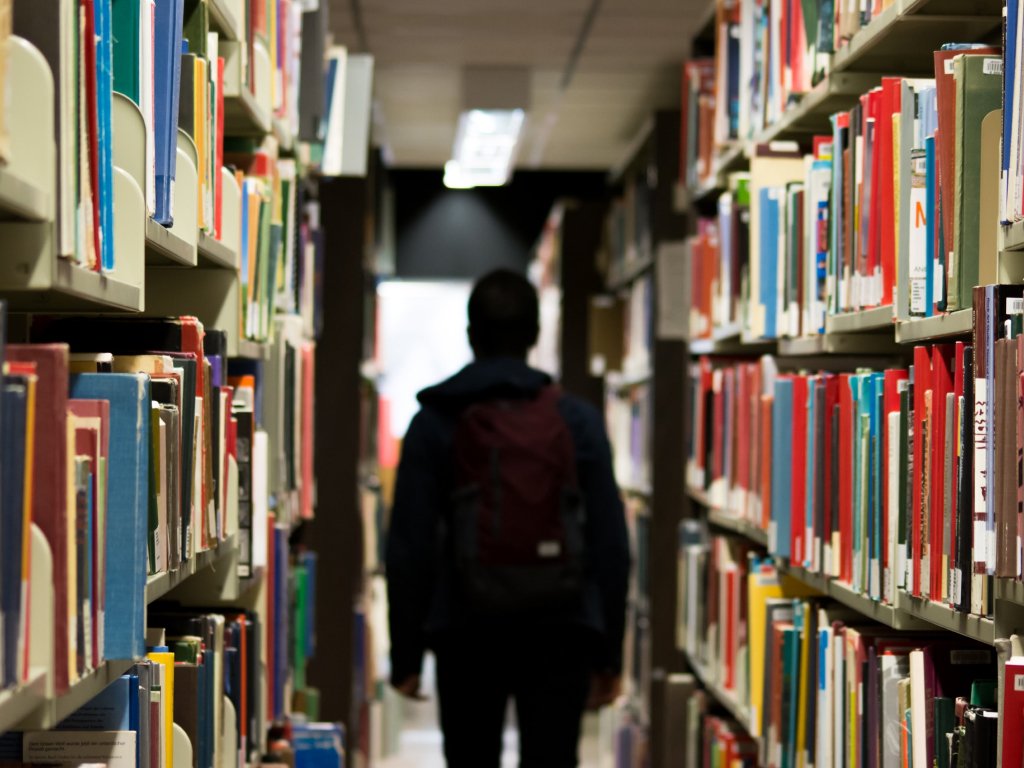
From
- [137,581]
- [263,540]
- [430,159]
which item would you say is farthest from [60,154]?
Answer: [430,159]

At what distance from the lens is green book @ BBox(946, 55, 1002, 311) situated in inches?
59.9

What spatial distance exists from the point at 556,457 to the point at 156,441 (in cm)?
129

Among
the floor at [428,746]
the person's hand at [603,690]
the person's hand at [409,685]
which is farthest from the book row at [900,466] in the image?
the floor at [428,746]

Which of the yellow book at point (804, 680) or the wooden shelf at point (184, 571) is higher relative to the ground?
the wooden shelf at point (184, 571)

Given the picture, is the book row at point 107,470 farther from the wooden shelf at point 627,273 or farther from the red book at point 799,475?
the wooden shelf at point 627,273

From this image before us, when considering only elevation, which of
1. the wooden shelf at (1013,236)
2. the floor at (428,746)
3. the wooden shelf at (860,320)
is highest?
the wooden shelf at (1013,236)

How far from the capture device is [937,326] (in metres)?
1.64

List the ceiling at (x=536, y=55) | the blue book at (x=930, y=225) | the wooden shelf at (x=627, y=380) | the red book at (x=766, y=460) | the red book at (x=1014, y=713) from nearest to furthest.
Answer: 1. the red book at (x=1014, y=713)
2. the blue book at (x=930, y=225)
3. the red book at (x=766, y=460)
4. the ceiling at (x=536, y=55)
5. the wooden shelf at (x=627, y=380)

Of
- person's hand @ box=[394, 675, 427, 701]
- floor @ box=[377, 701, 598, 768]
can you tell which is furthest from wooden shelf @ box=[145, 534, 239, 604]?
floor @ box=[377, 701, 598, 768]

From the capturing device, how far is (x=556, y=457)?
2.61m

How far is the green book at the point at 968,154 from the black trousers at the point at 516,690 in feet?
4.33

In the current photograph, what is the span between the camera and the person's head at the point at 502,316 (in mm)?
2766

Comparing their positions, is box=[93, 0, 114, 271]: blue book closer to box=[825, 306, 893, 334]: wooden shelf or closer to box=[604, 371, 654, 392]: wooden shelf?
box=[825, 306, 893, 334]: wooden shelf

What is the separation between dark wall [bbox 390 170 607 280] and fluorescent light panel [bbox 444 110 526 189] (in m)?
0.13
